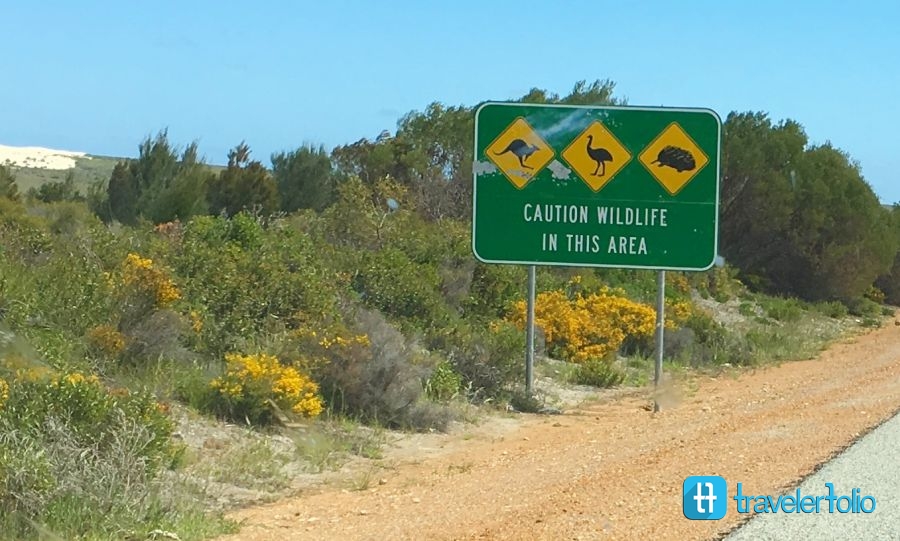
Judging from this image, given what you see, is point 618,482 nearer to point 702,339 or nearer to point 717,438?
point 717,438

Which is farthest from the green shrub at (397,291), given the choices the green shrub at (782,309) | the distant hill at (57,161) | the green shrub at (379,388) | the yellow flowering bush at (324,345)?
the distant hill at (57,161)

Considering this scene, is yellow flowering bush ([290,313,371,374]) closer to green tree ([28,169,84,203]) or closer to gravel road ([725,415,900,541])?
gravel road ([725,415,900,541])

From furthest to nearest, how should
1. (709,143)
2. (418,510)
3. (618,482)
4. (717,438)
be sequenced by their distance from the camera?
(709,143), (717,438), (618,482), (418,510)

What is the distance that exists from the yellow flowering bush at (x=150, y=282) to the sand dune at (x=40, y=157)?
3855 inches

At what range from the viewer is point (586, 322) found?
64.5 ft

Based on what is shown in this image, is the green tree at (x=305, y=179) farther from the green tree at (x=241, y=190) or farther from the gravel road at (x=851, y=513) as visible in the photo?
the gravel road at (x=851, y=513)

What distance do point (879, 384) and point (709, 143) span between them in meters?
4.52

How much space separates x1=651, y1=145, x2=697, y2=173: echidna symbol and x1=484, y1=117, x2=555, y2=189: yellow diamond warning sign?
1351 mm

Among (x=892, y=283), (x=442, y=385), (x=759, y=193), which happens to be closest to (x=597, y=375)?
(x=442, y=385)

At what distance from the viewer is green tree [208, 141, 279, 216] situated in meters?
36.8

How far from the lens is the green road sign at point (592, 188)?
49.1 feet

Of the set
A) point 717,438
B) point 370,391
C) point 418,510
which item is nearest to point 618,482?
point 418,510

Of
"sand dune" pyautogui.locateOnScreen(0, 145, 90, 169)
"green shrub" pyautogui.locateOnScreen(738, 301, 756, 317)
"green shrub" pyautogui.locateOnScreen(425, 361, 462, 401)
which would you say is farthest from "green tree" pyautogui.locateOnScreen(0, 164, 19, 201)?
"sand dune" pyautogui.locateOnScreen(0, 145, 90, 169)

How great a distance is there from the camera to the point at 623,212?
49.7 feet
